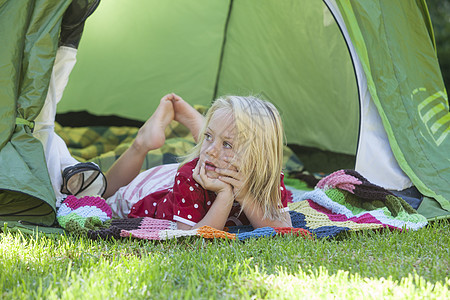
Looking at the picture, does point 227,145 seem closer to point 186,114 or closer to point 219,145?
point 219,145

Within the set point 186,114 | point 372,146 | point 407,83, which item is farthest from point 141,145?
point 407,83

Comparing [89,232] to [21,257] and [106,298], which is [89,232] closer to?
[21,257]

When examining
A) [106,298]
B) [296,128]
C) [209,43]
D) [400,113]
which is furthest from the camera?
[209,43]

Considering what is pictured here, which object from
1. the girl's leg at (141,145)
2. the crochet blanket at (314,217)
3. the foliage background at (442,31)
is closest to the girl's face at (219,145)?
the crochet blanket at (314,217)

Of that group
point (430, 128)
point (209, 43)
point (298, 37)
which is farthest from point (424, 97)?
point (209, 43)

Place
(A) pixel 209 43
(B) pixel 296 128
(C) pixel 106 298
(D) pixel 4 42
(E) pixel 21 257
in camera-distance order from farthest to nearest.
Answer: (A) pixel 209 43 → (B) pixel 296 128 → (D) pixel 4 42 → (E) pixel 21 257 → (C) pixel 106 298

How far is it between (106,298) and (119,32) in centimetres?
285

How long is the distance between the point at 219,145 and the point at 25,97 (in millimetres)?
788

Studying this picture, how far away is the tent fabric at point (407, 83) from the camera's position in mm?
2482

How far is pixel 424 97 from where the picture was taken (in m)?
2.64

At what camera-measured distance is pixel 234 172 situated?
5.99 ft

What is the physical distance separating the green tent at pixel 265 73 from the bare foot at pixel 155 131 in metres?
0.47

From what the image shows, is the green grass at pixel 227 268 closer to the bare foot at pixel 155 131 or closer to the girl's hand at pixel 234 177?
the girl's hand at pixel 234 177

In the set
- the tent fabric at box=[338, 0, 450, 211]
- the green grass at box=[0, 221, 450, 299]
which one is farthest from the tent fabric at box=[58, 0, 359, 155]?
the green grass at box=[0, 221, 450, 299]
